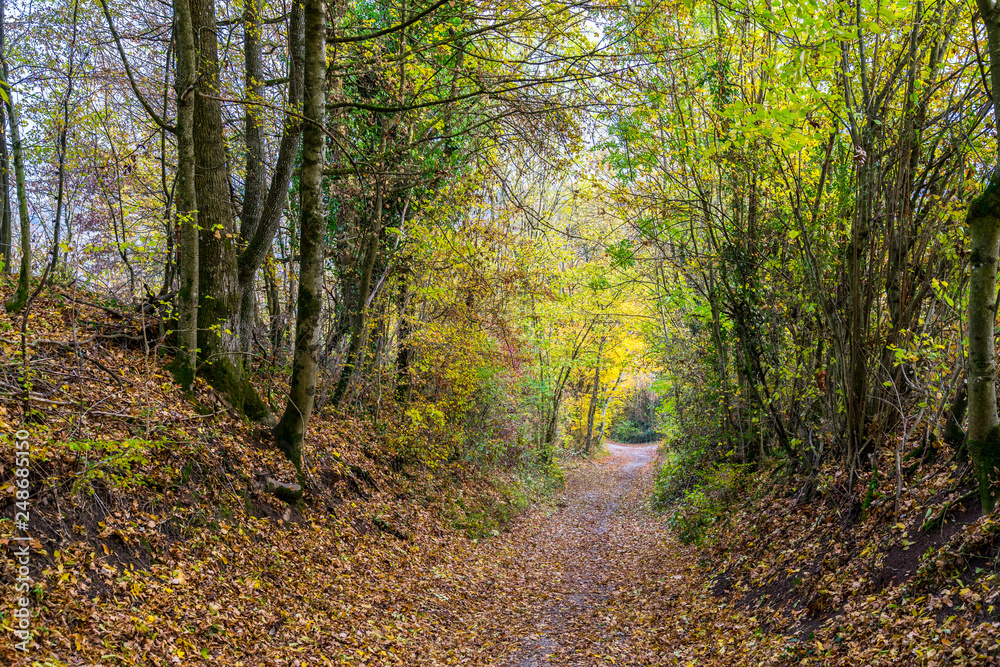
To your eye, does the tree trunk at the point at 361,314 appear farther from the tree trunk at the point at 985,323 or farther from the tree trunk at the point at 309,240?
the tree trunk at the point at 985,323

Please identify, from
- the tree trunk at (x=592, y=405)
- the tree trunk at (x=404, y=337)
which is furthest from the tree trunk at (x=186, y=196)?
the tree trunk at (x=592, y=405)

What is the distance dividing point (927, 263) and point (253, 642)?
24.4 ft

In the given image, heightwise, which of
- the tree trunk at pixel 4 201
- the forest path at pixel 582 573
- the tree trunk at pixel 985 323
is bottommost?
the forest path at pixel 582 573

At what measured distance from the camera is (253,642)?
16.4ft

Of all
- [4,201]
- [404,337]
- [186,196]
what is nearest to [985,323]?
[186,196]

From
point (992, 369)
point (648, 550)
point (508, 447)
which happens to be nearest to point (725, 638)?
point (992, 369)

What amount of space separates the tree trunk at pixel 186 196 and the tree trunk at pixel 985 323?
7172 millimetres

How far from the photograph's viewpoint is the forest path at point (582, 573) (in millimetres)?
6418

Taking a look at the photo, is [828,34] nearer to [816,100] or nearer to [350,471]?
[816,100]

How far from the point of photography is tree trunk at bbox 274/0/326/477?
7066 mm

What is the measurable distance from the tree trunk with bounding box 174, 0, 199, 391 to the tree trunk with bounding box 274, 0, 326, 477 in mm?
1225

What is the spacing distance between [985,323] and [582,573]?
736 centimetres

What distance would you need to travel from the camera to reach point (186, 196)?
6.55 meters

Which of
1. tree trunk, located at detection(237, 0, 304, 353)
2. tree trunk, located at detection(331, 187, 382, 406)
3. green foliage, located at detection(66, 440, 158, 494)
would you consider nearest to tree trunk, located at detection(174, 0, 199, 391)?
tree trunk, located at detection(237, 0, 304, 353)
